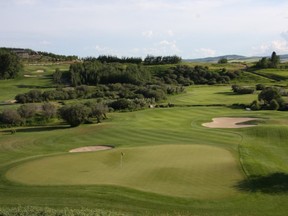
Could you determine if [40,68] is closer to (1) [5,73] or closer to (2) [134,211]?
(1) [5,73]

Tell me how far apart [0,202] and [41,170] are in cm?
617

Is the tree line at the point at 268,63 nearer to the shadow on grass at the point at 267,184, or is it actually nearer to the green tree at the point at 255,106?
the green tree at the point at 255,106

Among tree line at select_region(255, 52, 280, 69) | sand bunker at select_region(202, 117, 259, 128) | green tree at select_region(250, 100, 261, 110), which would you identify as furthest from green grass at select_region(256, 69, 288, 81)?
sand bunker at select_region(202, 117, 259, 128)

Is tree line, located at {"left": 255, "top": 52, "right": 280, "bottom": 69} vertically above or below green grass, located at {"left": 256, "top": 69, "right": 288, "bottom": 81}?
above

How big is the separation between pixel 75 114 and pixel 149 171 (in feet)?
90.3

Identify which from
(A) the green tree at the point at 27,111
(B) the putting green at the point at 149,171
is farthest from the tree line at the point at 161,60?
(B) the putting green at the point at 149,171

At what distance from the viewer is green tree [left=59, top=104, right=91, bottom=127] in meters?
53.6

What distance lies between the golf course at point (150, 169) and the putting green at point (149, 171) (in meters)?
0.07

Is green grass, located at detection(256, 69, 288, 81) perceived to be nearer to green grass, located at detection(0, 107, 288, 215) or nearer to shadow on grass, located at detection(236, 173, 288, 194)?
green grass, located at detection(0, 107, 288, 215)

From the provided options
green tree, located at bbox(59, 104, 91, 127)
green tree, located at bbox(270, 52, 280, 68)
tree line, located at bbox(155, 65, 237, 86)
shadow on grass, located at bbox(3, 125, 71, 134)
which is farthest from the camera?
green tree, located at bbox(270, 52, 280, 68)

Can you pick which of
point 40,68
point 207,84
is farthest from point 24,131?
point 40,68

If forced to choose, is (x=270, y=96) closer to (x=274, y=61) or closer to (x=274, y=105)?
(x=274, y=105)

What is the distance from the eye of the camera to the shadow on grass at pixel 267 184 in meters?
25.4

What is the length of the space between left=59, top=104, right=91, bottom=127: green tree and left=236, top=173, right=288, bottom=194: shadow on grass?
3118 cm
